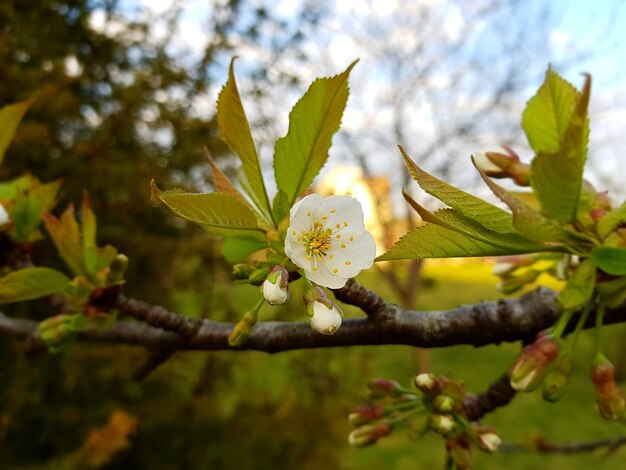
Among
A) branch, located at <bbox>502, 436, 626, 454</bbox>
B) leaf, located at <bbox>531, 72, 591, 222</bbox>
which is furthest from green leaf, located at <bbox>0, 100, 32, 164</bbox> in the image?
branch, located at <bbox>502, 436, 626, 454</bbox>

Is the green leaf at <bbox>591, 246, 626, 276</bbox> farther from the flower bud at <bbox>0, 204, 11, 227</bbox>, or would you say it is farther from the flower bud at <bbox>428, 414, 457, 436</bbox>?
the flower bud at <bbox>0, 204, 11, 227</bbox>

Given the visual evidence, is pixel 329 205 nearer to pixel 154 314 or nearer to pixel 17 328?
pixel 154 314

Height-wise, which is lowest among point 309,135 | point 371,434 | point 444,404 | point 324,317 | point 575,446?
point 575,446

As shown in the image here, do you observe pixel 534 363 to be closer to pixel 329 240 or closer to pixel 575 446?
pixel 329 240

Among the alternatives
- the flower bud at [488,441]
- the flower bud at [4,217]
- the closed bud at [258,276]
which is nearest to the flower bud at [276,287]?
the closed bud at [258,276]

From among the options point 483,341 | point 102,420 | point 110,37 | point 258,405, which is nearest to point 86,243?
point 483,341

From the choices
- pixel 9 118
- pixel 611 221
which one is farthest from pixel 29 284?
pixel 611 221
